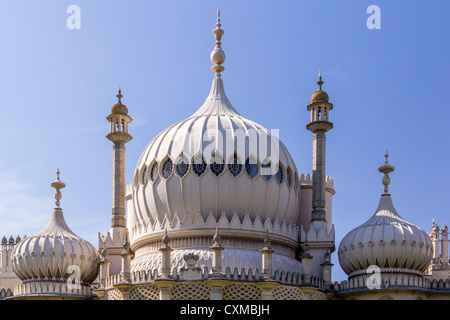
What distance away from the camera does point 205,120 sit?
134 feet

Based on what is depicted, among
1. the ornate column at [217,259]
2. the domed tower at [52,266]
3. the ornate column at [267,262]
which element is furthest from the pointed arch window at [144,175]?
the ornate column at [267,262]

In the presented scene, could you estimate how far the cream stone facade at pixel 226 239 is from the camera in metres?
36.7

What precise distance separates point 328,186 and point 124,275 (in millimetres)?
12073

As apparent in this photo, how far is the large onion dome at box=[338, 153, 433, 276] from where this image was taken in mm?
37938

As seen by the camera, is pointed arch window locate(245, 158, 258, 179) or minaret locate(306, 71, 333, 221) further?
minaret locate(306, 71, 333, 221)

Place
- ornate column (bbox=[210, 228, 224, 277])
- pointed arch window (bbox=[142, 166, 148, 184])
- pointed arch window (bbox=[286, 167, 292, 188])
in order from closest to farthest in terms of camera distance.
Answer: ornate column (bbox=[210, 228, 224, 277]), pointed arch window (bbox=[142, 166, 148, 184]), pointed arch window (bbox=[286, 167, 292, 188])

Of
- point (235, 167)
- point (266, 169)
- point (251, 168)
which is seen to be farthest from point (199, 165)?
point (266, 169)

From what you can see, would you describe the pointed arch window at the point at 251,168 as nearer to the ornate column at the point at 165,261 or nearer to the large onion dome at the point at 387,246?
the large onion dome at the point at 387,246

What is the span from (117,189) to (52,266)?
5.23m

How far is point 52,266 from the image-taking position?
3944 centimetres

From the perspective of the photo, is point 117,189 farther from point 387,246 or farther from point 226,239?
point 387,246

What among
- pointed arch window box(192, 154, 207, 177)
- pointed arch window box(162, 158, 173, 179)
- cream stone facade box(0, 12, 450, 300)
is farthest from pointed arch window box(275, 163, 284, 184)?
pointed arch window box(162, 158, 173, 179)

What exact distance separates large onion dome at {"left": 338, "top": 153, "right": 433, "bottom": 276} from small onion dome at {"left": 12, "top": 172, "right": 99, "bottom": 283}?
11.2 m

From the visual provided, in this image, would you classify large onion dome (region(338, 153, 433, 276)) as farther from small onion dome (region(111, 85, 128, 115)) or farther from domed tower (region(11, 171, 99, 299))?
small onion dome (region(111, 85, 128, 115))
